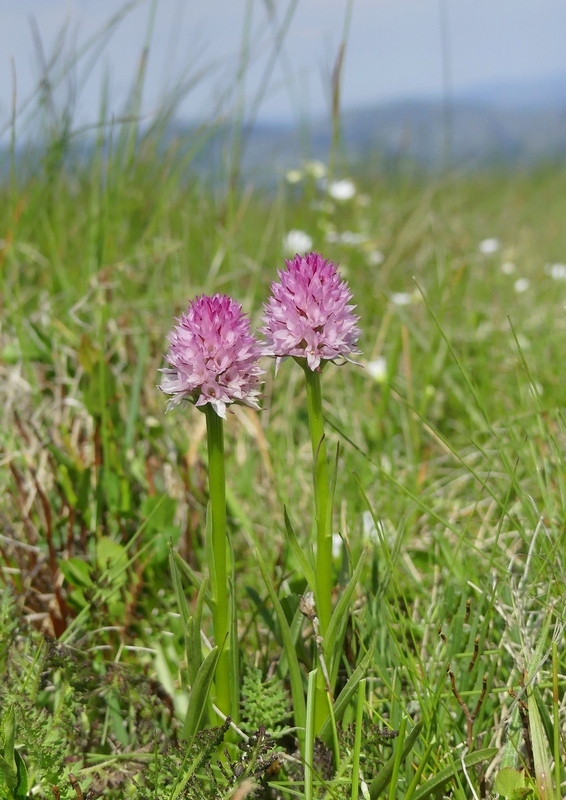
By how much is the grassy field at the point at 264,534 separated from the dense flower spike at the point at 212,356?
7.2 inches

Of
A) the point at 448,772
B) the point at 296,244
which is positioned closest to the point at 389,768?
the point at 448,772

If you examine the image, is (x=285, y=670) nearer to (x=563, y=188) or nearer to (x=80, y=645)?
(x=80, y=645)

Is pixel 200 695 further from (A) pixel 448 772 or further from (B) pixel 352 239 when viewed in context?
(B) pixel 352 239

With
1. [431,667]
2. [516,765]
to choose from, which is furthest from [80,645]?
[516,765]

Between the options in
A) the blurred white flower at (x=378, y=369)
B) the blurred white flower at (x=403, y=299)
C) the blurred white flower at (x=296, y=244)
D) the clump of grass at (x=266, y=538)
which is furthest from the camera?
the blurred white flower at (x=296, y=244)

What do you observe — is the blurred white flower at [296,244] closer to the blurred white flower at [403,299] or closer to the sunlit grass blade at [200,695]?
the blurred white flower at [403,299]

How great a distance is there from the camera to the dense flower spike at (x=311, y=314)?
94cm

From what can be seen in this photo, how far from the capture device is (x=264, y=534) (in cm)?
186

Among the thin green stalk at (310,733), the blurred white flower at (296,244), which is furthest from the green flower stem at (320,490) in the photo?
the blurred white flower at (296,244)

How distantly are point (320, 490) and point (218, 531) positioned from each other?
17cm

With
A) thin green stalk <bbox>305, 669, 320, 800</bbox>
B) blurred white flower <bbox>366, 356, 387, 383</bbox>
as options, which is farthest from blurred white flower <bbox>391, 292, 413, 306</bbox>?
thin green stalk <bbox>305, 669, 320, 800</bbox>

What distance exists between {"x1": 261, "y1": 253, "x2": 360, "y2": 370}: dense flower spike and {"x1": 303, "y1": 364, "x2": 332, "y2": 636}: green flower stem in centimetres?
5

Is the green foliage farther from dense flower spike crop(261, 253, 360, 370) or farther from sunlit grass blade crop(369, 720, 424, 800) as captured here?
dense flower spike crop(261, 253, 360, 370)

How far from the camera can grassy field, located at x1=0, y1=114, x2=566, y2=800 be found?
1059 mm
